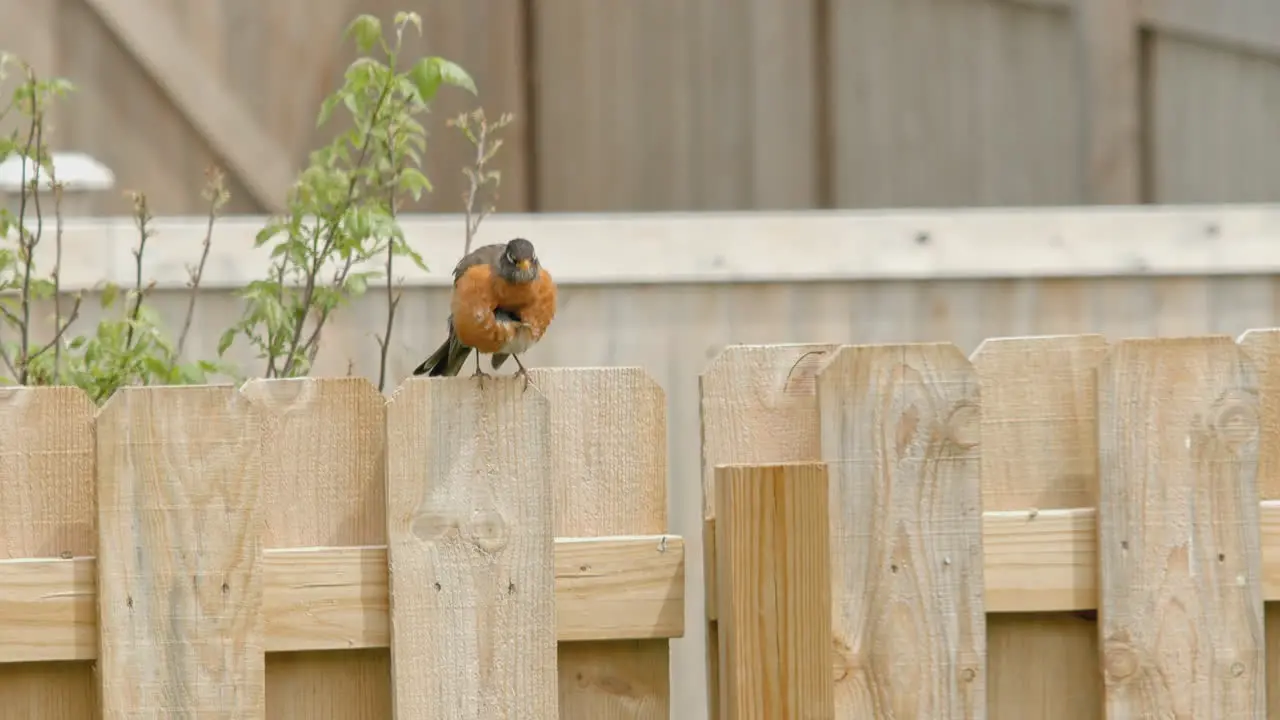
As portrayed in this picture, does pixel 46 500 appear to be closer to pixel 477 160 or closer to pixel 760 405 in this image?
pixel 760 405

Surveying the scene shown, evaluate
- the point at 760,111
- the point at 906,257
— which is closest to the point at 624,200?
the point at 760,111

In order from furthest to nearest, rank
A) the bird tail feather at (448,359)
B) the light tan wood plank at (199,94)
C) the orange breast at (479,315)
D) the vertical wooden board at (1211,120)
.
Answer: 1. the light tan wood plank at (199,94)
2. the vertical wooden board at (1211,120)
3. the bird tail feather at (448,359)
4. the orange breast at (479,315)

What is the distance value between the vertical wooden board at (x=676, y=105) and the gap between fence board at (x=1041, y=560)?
4.66m

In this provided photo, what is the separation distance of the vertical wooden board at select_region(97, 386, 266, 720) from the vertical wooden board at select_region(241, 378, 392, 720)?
0.16ft

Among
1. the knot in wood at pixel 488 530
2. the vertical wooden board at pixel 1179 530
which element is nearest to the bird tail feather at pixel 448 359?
the knot in wood at pixel 488 530

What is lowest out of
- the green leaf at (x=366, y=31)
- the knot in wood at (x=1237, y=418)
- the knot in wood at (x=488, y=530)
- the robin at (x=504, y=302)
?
the knot in wood at (x=488, y=530)

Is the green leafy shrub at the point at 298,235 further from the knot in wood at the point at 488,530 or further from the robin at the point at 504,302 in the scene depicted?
the knot in wood at the point at 488,530

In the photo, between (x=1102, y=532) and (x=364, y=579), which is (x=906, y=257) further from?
(x=364, y=579)

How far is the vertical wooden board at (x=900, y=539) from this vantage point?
6.13 feet

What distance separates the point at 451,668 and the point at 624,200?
195 inches

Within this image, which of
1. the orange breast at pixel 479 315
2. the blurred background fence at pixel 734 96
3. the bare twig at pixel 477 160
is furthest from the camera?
the blurred background fence at pixel 734 96

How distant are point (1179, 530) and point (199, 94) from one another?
481 cm

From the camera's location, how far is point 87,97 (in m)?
5.96

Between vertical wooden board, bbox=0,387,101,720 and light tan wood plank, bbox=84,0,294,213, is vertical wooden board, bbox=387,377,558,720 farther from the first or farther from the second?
light tan wood plank, bbox=84,0,294,213
